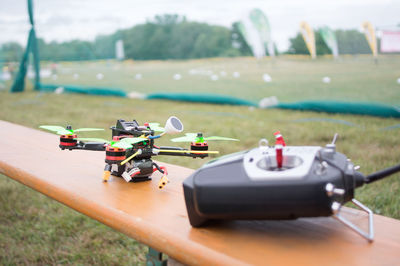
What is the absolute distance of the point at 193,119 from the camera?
4.02 metres

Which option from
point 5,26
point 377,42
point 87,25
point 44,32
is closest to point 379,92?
point 377,42

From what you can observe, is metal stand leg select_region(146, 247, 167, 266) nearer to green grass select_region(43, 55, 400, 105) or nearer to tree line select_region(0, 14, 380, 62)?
green grass select_region(43, 55, 400, 105)

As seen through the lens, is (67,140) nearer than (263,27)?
Yes

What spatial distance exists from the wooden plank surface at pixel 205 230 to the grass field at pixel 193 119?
0.60 metres

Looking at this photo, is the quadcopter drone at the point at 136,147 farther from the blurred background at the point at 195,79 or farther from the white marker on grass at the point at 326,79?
the white marker on grass at the point at 326,79

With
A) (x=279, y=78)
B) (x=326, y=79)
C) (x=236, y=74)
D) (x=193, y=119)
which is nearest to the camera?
(x=193, y=119)

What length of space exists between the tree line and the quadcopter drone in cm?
395

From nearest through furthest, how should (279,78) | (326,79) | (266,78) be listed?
1. (326,79)
2. (279,78)
3. (266,78)

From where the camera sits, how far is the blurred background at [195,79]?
1.81m

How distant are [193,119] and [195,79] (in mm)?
1776

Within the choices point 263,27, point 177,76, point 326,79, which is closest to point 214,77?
point 177,76

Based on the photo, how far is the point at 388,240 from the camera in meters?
0.63

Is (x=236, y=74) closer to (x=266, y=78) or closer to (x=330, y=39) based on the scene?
(x=266, y=78)

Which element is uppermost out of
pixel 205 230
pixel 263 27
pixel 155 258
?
pixel 263 27
